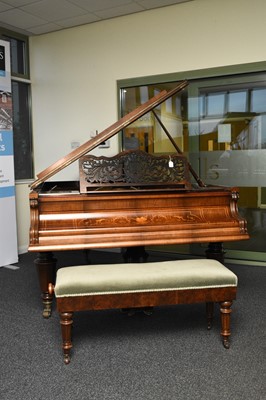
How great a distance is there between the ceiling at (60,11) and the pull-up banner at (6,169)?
1.36ft

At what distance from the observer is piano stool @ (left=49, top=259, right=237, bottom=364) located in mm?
2297

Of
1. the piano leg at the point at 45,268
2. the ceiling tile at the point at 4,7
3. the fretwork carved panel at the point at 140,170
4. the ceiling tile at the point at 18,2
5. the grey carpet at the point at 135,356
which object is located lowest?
the grey carpet at the point at 135,356

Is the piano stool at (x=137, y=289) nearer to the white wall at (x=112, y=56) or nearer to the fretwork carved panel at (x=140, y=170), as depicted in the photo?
the fretwork carved panel at (x=140, y=170)

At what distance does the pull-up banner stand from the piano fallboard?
201 centimetres

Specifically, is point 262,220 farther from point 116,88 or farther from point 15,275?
point 15,275

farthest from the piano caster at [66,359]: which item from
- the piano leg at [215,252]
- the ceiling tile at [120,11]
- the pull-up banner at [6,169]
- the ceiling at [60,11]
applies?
the ceiling tile at [120,11]

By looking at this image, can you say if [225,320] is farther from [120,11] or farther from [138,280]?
[120,11]

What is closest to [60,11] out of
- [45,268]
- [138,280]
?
[45,268]

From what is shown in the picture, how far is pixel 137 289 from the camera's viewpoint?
7.70ft

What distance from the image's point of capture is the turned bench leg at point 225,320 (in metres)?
2.42

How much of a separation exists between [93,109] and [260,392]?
3.95 metres

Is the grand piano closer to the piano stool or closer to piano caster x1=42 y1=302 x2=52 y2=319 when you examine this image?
piano caster x1=42 y1=302 x2=52 y2=319

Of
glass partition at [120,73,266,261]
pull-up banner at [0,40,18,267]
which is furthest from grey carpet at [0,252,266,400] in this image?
pull-up banner at [0,40,18,267]

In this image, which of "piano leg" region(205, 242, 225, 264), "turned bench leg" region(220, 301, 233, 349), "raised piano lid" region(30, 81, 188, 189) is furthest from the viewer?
"piano leg" region(205, 242, 225, 264)
